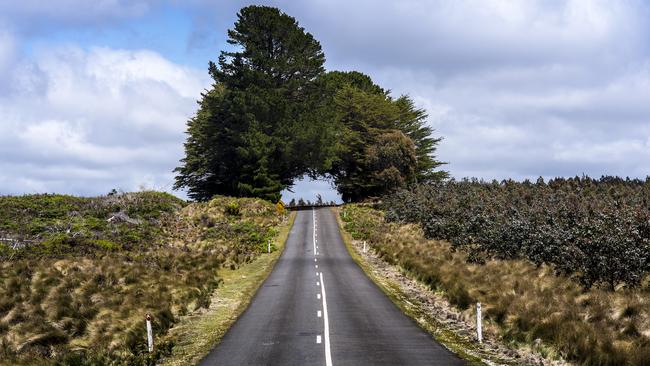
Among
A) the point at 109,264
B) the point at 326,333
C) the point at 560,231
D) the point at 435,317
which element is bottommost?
the point at 435,317

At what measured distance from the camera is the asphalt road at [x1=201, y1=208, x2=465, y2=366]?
17188mm

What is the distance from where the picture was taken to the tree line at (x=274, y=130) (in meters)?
75.1

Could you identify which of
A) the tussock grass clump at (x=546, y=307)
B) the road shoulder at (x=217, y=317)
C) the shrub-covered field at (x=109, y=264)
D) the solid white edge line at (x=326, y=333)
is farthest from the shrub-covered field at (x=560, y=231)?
the shrub-covered field at (x=109, y=264)

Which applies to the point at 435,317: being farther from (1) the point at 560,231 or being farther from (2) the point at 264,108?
(2) the point at 264,108

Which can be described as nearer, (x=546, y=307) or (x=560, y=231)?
(x=546, y=307)

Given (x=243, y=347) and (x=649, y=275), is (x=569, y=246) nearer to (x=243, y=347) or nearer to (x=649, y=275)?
(x=649, y=275)

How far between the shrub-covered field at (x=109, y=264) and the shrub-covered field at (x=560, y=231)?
16.2m

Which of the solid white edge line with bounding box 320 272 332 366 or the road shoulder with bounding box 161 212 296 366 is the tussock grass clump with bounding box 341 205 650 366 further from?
the road shoulder with bounding box 161 212 296 366

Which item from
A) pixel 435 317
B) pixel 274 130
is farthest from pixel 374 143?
pixel 435 317

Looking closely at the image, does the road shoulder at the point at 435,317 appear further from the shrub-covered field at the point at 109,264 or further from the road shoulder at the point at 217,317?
the shrub-covered field at the point at 109,264

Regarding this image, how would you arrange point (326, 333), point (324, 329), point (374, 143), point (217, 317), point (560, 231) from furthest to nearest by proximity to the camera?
point (374, 143), point (560, 231), point (217, 317), point (324, 329), point (326, 333)

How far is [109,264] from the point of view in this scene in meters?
35.6

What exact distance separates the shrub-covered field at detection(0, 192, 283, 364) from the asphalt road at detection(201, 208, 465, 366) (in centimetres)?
283

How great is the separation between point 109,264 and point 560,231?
24929 mm
